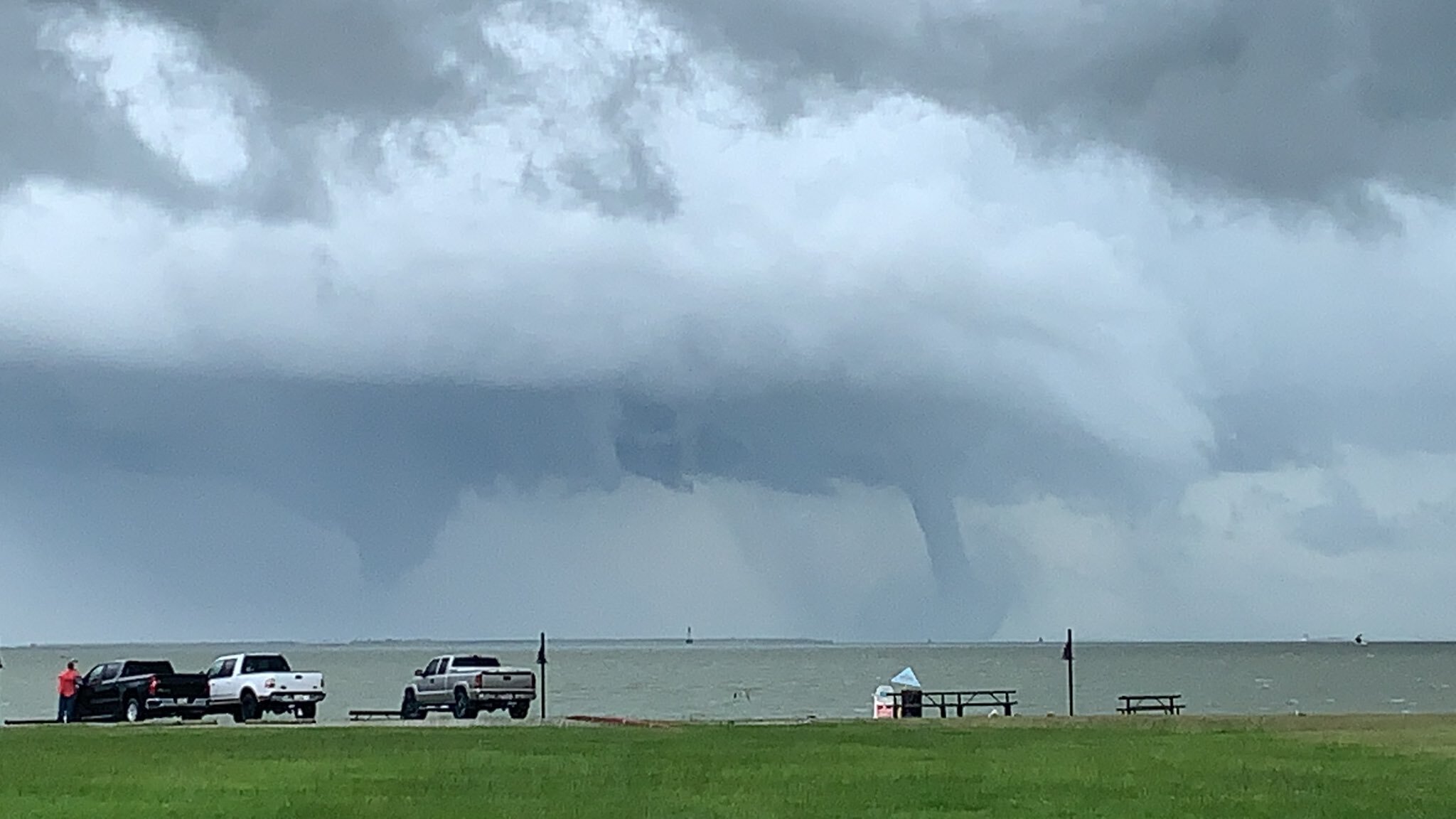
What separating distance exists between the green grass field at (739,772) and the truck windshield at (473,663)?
1273 cm

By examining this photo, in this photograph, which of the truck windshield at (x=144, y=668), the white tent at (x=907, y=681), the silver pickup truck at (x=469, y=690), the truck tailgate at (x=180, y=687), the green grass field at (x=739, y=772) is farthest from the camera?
the white tent at (x=907, y=681)

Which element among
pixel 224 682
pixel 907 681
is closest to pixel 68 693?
pixel 224 682

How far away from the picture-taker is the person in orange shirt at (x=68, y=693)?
54.1m

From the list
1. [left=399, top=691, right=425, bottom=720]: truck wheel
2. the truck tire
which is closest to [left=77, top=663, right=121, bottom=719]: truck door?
[left=399, top=691, right=425, bottom=720]: truck wheel

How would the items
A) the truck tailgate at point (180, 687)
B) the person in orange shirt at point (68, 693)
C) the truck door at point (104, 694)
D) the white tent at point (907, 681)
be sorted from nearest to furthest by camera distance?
the truck tailgate at point (180, 687) < the person in orange shirt at point (68, 693) < the truck door at point (104, 694) < the white tent at point (907, 681)

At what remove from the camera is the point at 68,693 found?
178ft

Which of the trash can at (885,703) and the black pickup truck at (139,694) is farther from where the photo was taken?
the trash can at (885,703)

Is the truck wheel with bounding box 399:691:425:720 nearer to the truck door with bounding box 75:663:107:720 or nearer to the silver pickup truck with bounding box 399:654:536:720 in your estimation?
the silver pickup truck with bounding box 399:654:536:720

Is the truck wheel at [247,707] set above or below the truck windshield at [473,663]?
below

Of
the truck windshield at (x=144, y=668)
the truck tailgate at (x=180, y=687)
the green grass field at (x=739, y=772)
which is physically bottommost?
the green grass field at (x=739, y=772)

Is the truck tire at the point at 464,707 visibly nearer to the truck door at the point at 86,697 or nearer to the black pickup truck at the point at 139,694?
the black pickup truck at the point at 139,694

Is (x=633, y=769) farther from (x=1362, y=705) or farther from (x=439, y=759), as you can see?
(x=1362, y=705)

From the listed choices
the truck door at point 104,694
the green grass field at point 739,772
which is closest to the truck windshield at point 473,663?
the truck door at point 104,694

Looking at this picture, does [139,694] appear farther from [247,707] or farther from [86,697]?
[247,707]
